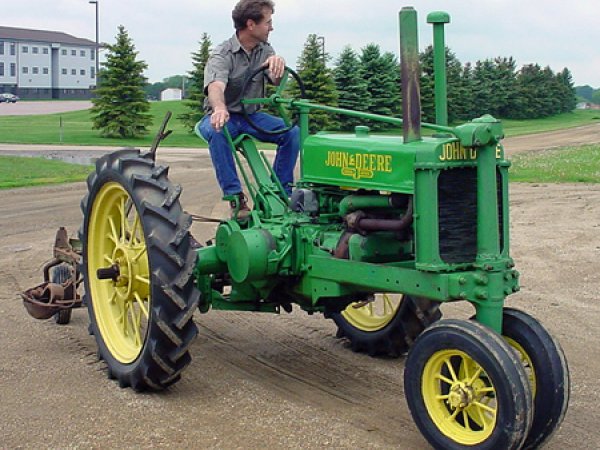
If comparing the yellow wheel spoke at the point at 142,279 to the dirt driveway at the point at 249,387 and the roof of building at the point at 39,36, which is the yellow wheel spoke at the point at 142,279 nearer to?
the dirt driveway at the point at 249,387

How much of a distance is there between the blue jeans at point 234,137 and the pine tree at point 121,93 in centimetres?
2925

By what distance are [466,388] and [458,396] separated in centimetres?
5

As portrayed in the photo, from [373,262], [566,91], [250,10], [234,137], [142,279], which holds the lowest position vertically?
[142,279]

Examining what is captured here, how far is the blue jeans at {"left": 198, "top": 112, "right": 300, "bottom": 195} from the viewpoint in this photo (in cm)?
617

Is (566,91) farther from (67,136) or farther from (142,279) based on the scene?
(142,279)

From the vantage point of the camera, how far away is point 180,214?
5.45 m

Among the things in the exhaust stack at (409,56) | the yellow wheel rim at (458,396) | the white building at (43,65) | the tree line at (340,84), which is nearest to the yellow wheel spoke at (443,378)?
the yellow wheel rim at (458,396)

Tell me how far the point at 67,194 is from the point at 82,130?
82.3 ft

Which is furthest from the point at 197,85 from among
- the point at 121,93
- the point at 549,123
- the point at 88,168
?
the point at 549,123

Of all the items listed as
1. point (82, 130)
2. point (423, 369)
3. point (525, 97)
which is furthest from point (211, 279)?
point (525, 97)

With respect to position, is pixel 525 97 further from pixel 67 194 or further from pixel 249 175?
pixel 249 175

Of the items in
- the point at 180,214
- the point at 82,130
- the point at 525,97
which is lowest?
the point at 180,214

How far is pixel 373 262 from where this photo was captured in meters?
5.28

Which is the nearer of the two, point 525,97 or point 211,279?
point 211,279
